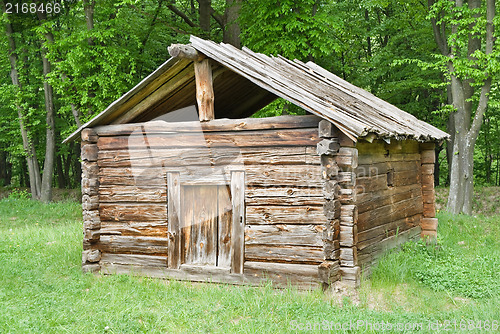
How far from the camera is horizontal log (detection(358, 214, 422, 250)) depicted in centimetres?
823

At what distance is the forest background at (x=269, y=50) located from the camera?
50.1ft

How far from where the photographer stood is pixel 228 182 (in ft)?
26.9

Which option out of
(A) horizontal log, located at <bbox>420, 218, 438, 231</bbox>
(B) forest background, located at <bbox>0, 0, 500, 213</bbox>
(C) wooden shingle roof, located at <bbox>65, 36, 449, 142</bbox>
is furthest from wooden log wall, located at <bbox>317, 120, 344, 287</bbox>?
(B) forest background, located at <bbox>0, 0, 500, 213</bbox>

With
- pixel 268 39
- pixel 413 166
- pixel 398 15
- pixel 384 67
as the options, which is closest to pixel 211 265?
pixel 413 166

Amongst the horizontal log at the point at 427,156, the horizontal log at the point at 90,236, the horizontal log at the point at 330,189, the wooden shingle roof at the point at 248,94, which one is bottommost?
the horizontal log at the point at 90,236

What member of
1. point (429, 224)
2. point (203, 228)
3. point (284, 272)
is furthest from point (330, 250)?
point (429, 224)

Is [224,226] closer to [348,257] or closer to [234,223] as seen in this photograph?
[234,223]

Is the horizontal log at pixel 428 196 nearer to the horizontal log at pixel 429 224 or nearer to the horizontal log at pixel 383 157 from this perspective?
the horizontal log at pixel 429 224

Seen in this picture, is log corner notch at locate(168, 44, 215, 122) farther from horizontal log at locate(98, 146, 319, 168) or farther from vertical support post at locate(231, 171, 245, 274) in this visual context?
vertical support post at locate(231, 171, 245, 274)

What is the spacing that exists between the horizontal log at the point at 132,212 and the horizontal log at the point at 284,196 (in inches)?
67.9

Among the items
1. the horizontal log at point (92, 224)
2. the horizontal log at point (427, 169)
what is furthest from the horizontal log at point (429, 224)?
the horizontal log at point (92, 224)

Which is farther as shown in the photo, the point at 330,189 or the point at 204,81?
the point at 204,81

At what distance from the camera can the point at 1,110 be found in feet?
76.4

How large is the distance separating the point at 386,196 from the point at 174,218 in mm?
4004
